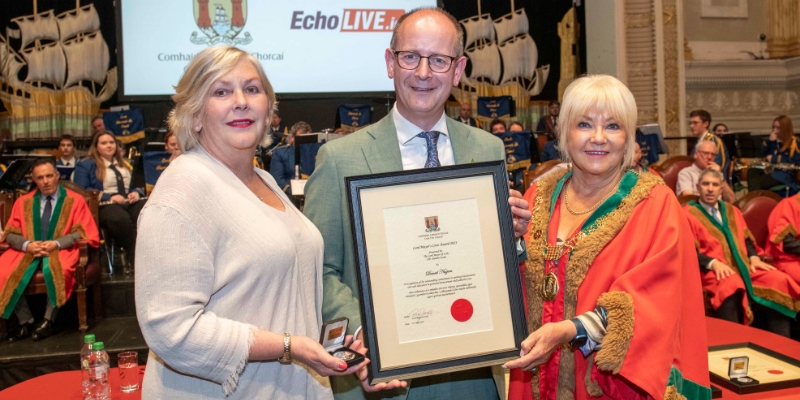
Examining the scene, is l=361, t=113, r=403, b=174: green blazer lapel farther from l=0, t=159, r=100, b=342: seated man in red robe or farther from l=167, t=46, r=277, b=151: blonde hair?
l=0, t=159, r=100, b=342: seated man in red robe

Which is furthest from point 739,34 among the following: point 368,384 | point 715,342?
point 368,384

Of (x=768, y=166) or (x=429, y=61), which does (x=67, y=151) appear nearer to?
(x=429, y=61)

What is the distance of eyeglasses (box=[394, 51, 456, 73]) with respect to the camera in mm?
1937

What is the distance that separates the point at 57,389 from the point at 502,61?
456 inches

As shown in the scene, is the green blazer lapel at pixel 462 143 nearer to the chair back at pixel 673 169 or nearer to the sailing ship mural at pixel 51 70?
the chair back at pixel 673 169

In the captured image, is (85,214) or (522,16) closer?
(85,214)

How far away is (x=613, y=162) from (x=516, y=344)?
70cm

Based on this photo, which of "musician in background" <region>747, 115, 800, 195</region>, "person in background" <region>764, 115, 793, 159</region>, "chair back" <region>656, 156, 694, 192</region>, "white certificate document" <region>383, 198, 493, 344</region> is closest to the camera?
"white certificate document" <region>383, 198, 493, 344</region>

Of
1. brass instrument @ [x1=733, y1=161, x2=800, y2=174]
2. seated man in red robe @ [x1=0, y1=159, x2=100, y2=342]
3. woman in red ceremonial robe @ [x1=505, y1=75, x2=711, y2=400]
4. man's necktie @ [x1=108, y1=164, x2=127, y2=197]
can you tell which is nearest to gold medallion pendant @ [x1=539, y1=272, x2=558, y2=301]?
woman in red ceremonial robe @ [x1=505, y1=75, x2=711, y2=400]

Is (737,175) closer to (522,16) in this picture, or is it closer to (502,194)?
(522,16)

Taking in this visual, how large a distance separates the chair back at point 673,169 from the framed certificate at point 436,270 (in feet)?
21.5

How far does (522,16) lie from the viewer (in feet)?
43.7

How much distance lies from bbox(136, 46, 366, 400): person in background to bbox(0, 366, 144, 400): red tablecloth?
1456 millimetres

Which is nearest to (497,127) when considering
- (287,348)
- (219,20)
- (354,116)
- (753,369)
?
(354,116)
